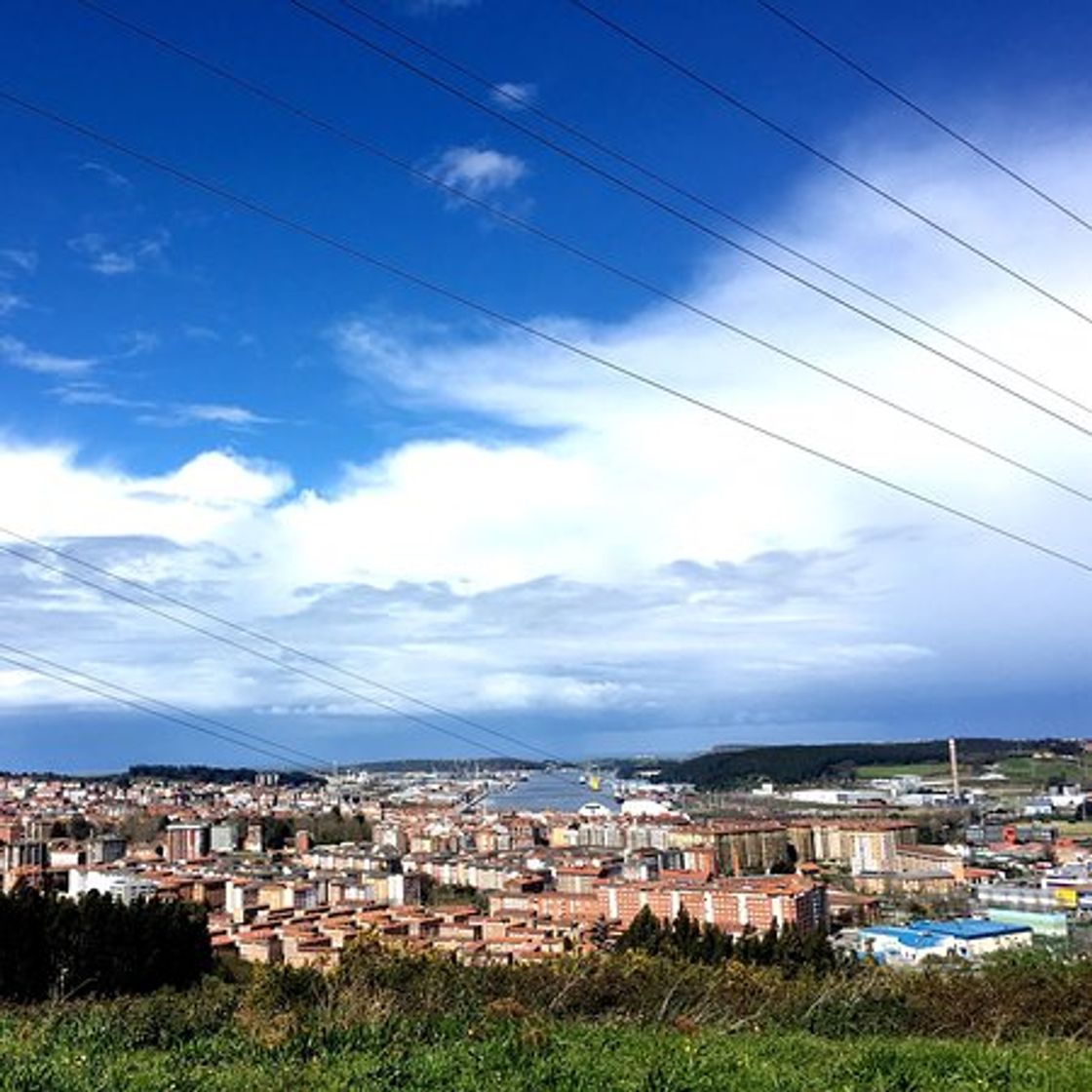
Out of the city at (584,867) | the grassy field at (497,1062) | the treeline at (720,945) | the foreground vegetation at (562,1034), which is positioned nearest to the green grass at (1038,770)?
the city at (584,867)

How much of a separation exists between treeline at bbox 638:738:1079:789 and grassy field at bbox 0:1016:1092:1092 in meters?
126

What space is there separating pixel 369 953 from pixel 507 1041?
21.6ft

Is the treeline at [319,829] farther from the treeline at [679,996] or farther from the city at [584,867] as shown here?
the treeline at [679,996]

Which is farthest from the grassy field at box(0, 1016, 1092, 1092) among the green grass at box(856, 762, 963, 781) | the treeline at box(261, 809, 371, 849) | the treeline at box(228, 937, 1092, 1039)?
the green grass at box(856, 762, 963, 781)

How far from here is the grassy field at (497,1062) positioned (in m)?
4.38

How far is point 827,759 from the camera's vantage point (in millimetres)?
138625

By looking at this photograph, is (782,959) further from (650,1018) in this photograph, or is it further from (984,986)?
(650,1018)

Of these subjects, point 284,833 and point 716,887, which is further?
point 284,833

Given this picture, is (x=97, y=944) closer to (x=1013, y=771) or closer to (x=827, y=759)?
(x=1013, y=771)

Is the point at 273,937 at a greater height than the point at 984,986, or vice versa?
the point at 984,986

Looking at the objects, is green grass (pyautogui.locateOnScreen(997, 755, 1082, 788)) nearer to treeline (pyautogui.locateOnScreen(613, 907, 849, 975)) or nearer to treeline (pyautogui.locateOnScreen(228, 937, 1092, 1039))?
treeline (pyautogui.locateOnScreen(613, 907, 849, 975))

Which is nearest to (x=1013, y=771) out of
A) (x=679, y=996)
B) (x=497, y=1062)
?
(x=679, y=996)

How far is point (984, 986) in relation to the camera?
973 cm

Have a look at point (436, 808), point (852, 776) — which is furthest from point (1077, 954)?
point (852, 776)
